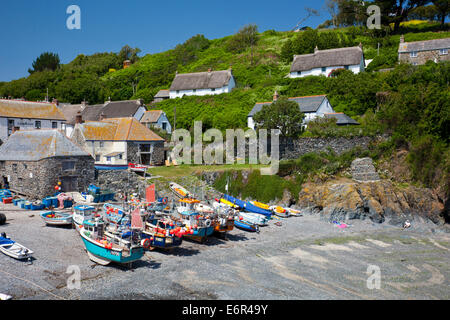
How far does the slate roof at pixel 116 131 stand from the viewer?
130 feet

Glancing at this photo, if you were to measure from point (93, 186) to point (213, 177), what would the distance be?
11426 millimetres

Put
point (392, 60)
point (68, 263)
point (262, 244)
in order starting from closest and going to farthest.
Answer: point (68, 263), point (262, 244), point (392, 60)

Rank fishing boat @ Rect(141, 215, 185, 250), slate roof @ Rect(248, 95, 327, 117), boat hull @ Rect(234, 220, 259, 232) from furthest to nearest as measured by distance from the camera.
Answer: slate roof @ Rect(248, 95, 327, 117) → boat hull @ Rect(234, 220, 259, 232) → fishing boat @ Rect(141, 215, 185, 250)

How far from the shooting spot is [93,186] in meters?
32.5

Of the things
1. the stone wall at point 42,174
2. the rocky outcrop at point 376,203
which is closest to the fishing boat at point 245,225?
the rocky outcrop at point 376,203

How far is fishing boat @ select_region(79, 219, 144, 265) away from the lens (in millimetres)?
17984

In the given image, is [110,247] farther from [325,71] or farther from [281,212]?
[325,71]

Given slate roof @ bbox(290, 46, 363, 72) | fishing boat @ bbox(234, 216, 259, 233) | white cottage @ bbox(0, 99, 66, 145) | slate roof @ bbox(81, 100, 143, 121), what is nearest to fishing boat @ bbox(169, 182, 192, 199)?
fishing boat @ bbox(234, 216, 259, 233)

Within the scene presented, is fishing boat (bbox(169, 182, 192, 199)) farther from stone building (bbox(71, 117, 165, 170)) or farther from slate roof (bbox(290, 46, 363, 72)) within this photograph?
slate roof (bbox(290, 46, 363, 72))

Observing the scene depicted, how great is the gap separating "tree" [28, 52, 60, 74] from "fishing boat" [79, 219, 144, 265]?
3309 inches

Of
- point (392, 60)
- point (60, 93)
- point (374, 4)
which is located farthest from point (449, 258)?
point (60, 93)

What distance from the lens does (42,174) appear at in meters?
30.5

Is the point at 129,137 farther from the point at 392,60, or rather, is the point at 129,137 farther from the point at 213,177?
the point at 392,60
